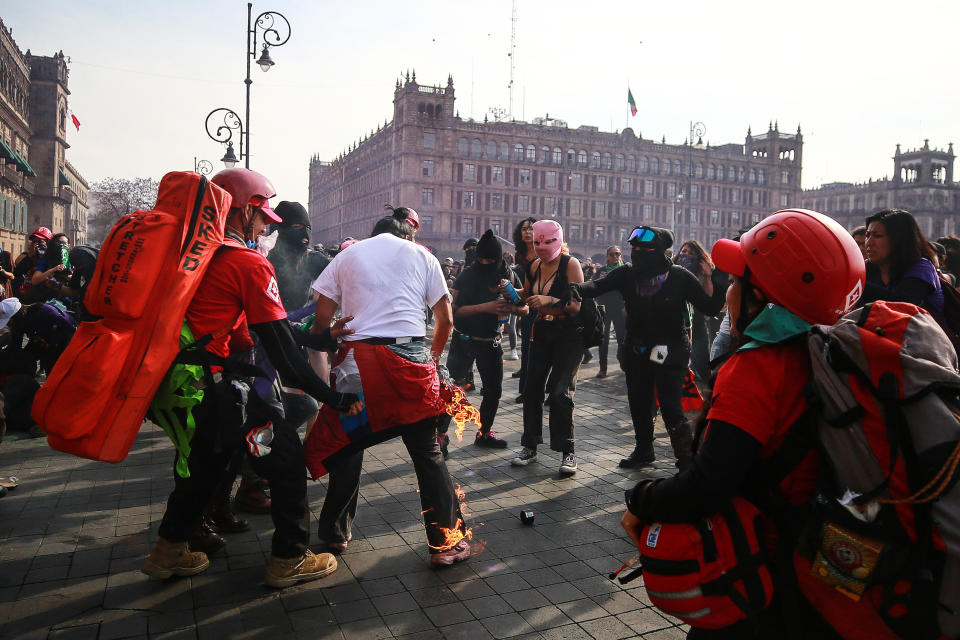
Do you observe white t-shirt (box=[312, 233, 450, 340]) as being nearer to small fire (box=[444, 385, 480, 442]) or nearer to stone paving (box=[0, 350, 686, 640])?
small fire (box=[444, 385, 480, 442])

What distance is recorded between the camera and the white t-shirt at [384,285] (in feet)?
13.5

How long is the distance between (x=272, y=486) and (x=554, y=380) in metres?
3.00

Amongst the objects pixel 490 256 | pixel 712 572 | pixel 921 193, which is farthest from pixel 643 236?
pixel 921 193

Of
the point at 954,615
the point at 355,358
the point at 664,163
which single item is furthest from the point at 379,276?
the point at 664,163

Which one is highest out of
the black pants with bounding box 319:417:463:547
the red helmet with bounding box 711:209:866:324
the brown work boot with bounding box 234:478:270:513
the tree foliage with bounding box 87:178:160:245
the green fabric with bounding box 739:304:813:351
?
the tree foliage with bounding box 87:178:160:245

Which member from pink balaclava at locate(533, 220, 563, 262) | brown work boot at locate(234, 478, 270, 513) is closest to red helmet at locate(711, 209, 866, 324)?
brown work boot at locate(234, 478, 270, 513)

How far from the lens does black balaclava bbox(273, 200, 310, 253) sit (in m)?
6.23

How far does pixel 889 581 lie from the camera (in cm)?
169

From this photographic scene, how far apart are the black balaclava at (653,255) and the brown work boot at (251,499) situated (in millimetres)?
3337

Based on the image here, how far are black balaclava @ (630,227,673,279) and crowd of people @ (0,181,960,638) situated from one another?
2 centimetres

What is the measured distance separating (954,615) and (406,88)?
263 ft

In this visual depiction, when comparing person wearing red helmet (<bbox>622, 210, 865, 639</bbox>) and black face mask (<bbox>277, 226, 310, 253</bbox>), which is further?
black face mask (<bbox>277, 226, 310, 253</bbox>)

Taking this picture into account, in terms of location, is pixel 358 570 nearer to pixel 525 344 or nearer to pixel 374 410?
pixel 374 410

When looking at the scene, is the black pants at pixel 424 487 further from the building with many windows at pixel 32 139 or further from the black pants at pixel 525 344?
the building with many windows at pixel 32 139
